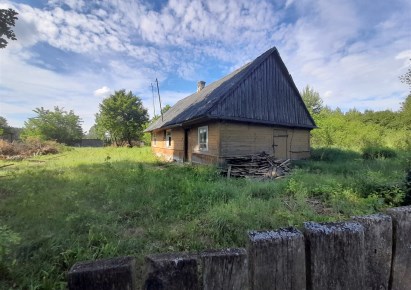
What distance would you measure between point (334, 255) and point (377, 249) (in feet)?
1.03

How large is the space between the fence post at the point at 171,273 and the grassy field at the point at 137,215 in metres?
2.22

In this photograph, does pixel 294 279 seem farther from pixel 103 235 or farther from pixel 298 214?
pixel 298 214

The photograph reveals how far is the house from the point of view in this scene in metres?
12.2

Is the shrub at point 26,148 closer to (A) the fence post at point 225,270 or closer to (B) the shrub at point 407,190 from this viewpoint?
(A) the fence post at point 225,270

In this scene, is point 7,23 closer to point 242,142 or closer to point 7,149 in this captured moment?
point 242,142

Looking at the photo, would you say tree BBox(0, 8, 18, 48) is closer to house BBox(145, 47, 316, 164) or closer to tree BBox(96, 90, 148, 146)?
house BBox(145, 47, 316, 164)

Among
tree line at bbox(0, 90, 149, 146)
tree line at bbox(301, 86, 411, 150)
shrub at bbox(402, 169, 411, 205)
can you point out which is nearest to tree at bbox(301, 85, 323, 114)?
tree line at bbox(301, 86, 411, 150)

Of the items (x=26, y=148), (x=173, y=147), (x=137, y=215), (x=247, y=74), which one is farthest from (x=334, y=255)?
(x=26, y=148)

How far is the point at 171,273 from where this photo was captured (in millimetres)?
1004

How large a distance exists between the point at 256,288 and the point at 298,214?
Answer: 397cm

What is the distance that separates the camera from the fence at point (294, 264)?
3.28 ft

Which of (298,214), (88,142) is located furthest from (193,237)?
(88,142)

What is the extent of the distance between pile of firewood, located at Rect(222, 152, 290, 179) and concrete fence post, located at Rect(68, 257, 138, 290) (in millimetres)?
9099

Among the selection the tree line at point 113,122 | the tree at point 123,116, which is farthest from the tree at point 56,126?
the tree at point 123,116
